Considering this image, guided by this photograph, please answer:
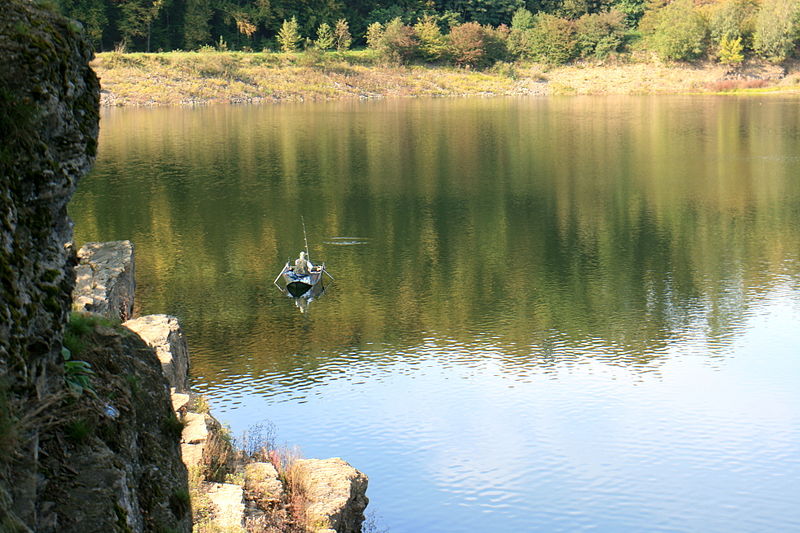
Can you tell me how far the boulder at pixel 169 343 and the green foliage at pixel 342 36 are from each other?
101 metres

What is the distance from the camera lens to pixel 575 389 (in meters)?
20.4

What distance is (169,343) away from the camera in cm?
1906

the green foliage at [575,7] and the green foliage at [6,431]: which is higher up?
the green foliage at [575,7]

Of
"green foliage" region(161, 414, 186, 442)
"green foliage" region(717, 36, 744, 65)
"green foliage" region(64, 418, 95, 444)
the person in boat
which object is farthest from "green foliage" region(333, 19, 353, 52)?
"green foliage" region(64, 418, 95, 444)

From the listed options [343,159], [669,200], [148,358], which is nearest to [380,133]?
[343,159]

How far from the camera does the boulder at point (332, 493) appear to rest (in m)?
12.9

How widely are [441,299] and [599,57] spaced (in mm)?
96292

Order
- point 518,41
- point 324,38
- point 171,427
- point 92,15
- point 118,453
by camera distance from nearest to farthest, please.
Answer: point 118,453
point 171,427
point 92,15
point 324,38
point 518,41


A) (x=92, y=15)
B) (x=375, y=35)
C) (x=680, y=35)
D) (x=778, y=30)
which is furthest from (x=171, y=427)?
(x=778, y=30)

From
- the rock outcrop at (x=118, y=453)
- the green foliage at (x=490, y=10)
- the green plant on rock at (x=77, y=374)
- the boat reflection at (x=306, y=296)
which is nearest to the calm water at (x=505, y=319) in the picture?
the boat reflection at (x=306, y=296)

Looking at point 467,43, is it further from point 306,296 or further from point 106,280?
point 106,280

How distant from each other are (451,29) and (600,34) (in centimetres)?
1853

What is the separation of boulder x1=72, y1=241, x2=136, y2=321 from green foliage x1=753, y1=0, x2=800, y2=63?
10193 cm

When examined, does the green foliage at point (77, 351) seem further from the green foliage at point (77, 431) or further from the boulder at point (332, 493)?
the boulder at point (332, 493)
